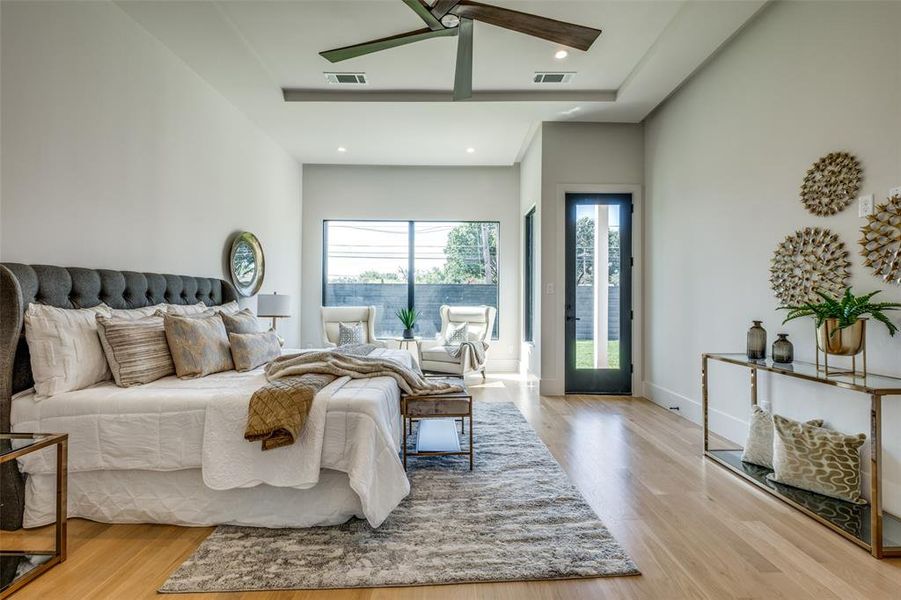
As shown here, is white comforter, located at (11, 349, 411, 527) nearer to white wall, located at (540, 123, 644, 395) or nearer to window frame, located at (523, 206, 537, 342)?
white wall, located at (540, 123, 644, 395)

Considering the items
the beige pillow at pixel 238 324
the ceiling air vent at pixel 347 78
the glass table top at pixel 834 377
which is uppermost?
the ceiling air vent at pixel 347 78

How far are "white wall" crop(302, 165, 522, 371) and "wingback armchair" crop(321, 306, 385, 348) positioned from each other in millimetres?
787

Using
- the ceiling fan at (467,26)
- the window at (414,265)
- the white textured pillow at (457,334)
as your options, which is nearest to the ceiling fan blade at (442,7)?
the ceiling fan at (467,26)

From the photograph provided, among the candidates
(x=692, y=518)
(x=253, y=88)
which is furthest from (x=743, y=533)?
(x=253, y=88)

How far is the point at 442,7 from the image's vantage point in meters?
2.68

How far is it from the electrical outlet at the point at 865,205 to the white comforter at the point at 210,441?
266 cm

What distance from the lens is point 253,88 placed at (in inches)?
Result: 163

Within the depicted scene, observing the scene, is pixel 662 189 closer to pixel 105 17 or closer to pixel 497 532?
pixel 497 532

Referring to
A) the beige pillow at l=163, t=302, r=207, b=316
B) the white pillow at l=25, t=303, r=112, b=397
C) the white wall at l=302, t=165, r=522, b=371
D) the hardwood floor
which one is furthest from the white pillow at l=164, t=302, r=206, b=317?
the white wall at l=302, t=165, r=522, b=371

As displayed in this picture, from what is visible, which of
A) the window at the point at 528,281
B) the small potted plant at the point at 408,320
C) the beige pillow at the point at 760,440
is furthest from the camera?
the small potted plant at the point at 408,320

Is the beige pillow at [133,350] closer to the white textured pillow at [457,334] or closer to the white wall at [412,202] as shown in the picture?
the white textured pillow at [457,334]

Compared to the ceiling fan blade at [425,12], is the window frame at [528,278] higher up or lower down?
lower down

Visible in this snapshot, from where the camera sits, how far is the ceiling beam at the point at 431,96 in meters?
4.32

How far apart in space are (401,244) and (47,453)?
517 cm
